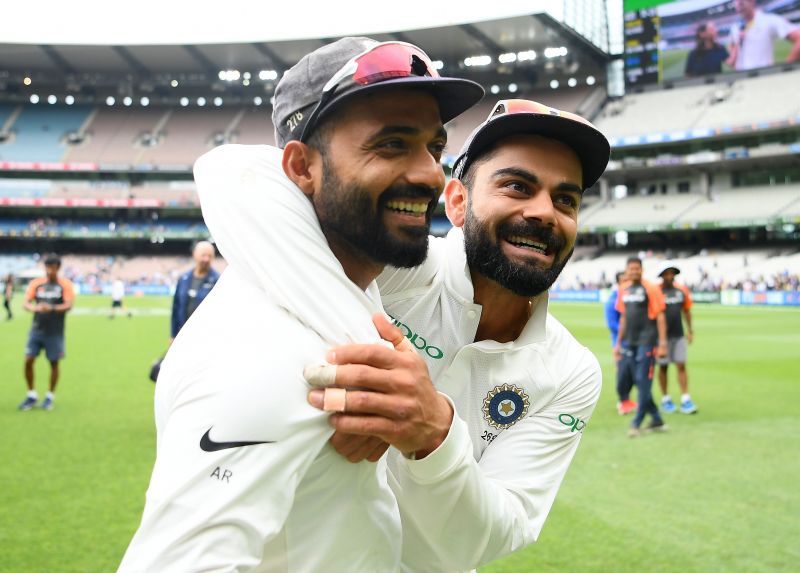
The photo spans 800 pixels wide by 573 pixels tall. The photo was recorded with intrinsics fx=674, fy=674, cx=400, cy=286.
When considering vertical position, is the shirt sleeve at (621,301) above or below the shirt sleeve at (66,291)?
below

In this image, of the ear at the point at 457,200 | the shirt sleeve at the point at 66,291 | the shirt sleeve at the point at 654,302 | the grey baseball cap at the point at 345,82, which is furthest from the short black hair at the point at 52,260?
the grey baseball cap at the point at 345,82

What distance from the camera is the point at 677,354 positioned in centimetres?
1021

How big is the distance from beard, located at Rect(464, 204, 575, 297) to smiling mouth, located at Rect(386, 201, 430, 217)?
74 centimetres

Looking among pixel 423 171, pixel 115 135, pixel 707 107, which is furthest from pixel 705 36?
pixel 423 171

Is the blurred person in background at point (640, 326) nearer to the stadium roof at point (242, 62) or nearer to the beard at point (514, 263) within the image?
the beard at point (514, 263)

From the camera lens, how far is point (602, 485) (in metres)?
6.51

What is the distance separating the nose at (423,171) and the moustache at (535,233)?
0.73 meters

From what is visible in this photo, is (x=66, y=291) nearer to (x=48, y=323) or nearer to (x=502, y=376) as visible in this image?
(x=48, y=323)

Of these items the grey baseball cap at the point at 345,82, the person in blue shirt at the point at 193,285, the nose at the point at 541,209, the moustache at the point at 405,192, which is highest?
the grey baseball cap at the point at 345,82

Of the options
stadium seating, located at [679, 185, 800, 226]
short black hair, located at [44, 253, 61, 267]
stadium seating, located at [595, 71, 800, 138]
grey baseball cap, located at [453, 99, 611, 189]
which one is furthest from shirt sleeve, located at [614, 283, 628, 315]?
stadium seating, located at [595, 71, 800, 138]

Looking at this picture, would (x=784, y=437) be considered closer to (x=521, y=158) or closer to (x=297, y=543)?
(x=521, y=158)

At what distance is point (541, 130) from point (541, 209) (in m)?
0.29

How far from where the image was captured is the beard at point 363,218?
1.59 metres

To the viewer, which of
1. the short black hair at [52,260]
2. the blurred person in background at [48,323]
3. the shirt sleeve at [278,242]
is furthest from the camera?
the short black hair at [52,260]
